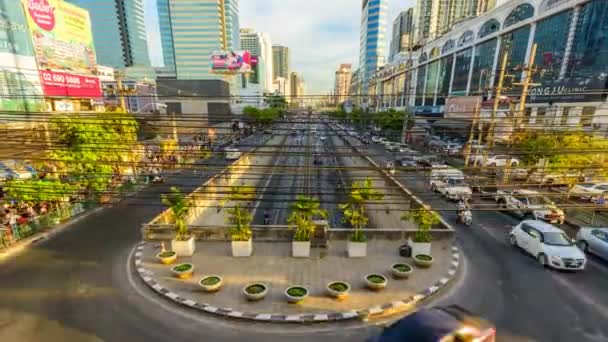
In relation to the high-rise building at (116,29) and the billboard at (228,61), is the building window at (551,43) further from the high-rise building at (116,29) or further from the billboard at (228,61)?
the high-rise building at (116,29)

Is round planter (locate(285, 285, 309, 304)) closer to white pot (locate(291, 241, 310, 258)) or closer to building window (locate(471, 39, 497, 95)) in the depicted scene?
white pot (locate(291, 241, 310, 258))

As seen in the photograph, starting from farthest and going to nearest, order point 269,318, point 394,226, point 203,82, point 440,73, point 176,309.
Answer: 1. point 203,82
2. point 440,73
3. point 394,226
4. point 176,309
5. point 269,318

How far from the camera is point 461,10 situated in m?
86.8

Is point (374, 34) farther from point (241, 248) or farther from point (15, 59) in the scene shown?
point (241, 248)

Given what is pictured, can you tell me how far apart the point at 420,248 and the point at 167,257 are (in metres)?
10.8

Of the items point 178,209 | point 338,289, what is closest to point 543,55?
point 338,289

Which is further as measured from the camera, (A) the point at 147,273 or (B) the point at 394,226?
(B) the point at 394,226

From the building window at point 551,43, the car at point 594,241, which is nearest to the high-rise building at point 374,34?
the building window at point 551,43

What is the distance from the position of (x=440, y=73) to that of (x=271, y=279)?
6055cm

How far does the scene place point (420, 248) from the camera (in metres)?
11.9

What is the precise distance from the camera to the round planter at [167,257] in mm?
11352

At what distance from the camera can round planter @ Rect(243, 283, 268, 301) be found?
9.05m

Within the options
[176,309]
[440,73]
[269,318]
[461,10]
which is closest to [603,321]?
[269,318]

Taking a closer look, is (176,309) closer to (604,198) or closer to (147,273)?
(147,273)
